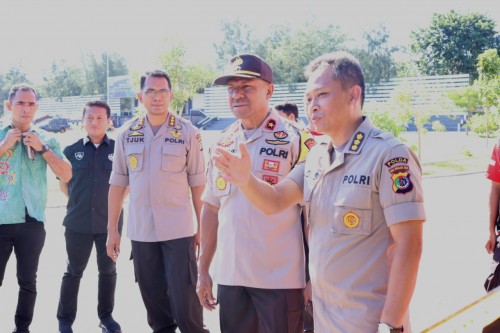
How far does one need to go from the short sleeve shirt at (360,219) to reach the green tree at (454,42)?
204 ft

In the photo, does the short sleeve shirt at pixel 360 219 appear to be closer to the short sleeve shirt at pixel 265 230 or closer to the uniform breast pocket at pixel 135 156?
the short sleeve shirt at pixel 265 230

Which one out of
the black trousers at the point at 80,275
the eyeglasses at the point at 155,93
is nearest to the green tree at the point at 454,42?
the black trousers at the point at 80,275

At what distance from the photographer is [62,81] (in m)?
81.0

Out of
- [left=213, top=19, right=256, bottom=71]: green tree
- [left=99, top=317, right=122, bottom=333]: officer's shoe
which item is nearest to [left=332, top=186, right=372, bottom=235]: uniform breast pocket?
[left=99, top=317, right=122, bottom=333]: officer's shoe

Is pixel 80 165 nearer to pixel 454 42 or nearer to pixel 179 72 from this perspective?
pixel 179 72

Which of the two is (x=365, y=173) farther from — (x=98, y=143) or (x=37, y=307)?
(x=37, y=307)

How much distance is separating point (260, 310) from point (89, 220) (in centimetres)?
217

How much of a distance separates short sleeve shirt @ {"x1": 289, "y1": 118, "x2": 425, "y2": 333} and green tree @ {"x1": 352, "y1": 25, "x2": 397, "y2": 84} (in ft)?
204

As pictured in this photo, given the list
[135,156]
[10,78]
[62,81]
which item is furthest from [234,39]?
[135,156]

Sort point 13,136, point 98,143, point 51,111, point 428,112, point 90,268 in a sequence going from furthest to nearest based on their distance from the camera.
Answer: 1. point 51,111
2. point 428,112
3. point 90,268
4. point 98,143
5. point 13,136

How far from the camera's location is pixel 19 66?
7525 centimetres

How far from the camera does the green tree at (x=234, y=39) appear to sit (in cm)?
7688

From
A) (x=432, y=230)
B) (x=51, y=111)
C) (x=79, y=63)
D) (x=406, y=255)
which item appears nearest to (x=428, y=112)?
(x=432, y=230)

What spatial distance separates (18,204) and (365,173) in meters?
3.00
